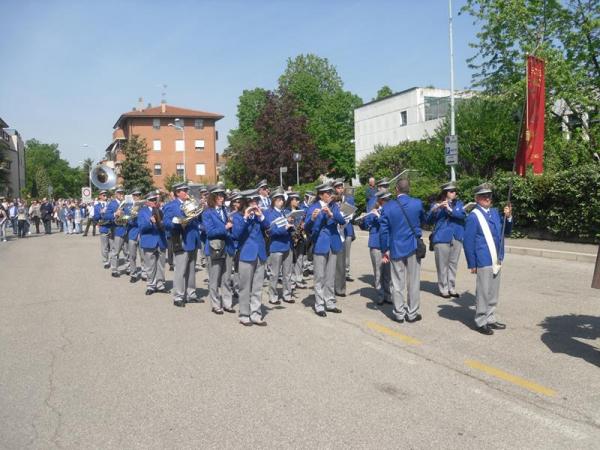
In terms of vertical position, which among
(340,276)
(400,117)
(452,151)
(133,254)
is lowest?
(340,276)

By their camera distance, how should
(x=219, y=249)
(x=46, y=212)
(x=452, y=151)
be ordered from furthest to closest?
(x=46, y=212) < (x=452, y=151) < (x=219, y=249)

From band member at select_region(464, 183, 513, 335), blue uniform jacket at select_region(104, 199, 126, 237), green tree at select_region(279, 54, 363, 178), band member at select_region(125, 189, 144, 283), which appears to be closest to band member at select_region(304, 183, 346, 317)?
band member at select_region(464, 183, 513, 335)

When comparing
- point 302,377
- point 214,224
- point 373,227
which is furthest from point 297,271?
point 302,377

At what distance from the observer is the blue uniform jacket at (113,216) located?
44.2ft

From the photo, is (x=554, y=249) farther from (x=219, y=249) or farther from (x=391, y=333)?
(x=219, y=249)

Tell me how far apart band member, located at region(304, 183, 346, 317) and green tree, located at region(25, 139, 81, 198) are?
135m

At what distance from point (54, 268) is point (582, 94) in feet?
63.9

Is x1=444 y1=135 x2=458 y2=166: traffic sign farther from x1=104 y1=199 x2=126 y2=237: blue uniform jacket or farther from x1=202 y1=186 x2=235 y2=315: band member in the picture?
x1=202 y1=186 x2=235 y2=315: band member

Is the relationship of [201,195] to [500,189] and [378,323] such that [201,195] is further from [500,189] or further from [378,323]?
[500,189]

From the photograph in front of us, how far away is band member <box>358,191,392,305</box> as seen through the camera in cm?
909

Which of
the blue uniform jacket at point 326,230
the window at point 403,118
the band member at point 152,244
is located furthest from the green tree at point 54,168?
the blue uniform jacket at point 326,230

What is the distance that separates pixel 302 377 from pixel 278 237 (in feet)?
13.1

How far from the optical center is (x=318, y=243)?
27.7 feet

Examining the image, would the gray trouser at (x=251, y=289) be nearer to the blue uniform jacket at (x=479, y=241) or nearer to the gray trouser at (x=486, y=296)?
the blue uniform jacket at (x=479, y=241)
